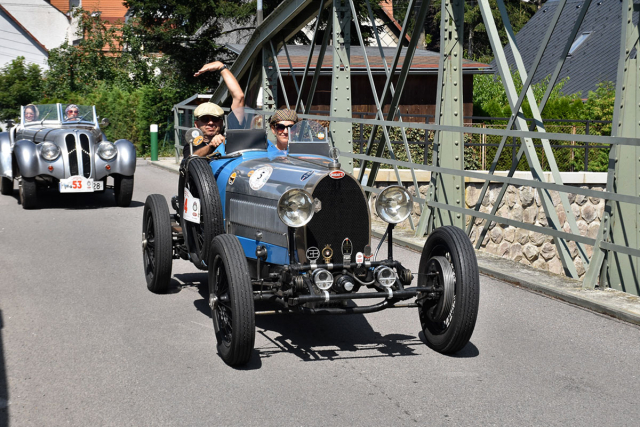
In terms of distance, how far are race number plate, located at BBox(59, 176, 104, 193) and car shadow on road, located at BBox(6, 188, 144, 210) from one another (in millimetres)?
456

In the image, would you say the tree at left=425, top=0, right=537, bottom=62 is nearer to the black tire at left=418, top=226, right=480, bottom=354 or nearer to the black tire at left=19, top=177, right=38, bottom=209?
the black tire at left=19, top=177, right=38, bottom=209

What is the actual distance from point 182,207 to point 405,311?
2165 millimetres

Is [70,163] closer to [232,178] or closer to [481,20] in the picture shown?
[232,178]

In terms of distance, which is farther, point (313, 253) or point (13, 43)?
point (13, 43)

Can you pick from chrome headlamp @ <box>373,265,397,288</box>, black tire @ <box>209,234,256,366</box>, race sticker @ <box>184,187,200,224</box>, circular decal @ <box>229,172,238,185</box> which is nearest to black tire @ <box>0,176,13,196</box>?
race sticker @ <box>184,187,200,224</box>

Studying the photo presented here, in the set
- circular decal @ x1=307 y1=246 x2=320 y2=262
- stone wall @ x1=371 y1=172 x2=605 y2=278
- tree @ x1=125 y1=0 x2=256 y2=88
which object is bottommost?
stone wall @ x1=371 y1=172 x2=605 y2=278

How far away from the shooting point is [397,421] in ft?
13.9

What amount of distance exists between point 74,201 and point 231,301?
10.3 meters

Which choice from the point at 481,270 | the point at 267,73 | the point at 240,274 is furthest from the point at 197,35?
the point at 240,274

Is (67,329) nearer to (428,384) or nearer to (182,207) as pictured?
(182,207)

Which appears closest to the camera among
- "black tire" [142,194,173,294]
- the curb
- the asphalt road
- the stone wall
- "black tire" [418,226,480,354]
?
the asphalt road

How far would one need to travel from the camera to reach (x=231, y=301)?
16.4ft

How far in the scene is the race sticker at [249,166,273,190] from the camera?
5902 millimetres

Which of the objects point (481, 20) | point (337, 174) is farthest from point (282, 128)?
point (481, 20)
